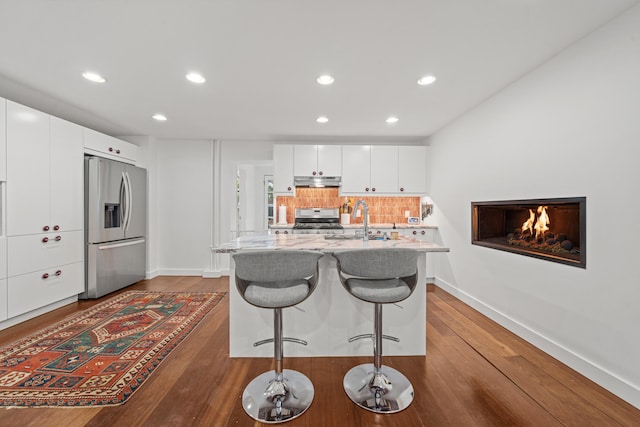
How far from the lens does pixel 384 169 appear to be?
4.63 meters

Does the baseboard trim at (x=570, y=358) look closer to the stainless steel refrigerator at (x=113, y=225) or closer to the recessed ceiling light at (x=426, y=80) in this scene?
the recessed ceiling light at (x=426, y=80)

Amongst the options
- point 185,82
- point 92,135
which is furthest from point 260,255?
point 92,135

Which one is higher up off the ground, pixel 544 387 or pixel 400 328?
pixel 400 328

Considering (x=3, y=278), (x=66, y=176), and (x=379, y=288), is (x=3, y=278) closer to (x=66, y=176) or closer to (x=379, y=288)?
(x=66, y=176)

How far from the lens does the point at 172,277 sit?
4766 mm

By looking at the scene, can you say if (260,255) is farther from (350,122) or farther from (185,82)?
(350,122)

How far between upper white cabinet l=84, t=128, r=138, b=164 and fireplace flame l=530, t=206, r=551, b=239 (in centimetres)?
528

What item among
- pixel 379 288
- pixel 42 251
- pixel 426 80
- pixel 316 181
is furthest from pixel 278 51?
pixel 42 251

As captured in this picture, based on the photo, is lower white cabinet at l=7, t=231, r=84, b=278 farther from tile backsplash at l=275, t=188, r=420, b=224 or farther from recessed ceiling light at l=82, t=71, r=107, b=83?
tile backsplash at l=275, t=188, r=420, b=224

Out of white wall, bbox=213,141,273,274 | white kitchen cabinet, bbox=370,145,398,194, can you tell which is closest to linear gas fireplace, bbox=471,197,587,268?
white kitchen cabinet, bbox=370,145,398,194

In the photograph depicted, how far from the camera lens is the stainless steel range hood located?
15.1ft

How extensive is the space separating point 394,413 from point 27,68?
3931mm

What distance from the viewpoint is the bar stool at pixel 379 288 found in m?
1.66

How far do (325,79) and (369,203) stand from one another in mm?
2714
